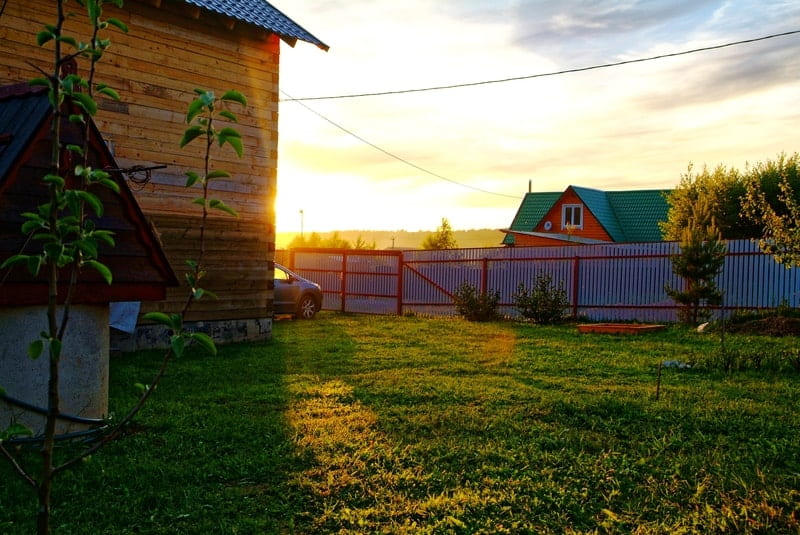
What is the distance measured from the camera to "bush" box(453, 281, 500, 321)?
17.8 metres

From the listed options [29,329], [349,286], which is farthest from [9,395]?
[349,286]

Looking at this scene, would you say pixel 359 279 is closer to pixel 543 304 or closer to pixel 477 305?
pixel 477 305

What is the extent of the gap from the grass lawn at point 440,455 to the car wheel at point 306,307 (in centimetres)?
847

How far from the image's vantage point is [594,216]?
39.7 metres

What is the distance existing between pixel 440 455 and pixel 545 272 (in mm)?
14873

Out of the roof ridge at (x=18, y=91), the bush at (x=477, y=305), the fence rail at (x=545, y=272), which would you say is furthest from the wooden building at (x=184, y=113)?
the fence rail at (x=545, y=272)

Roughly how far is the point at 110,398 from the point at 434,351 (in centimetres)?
560

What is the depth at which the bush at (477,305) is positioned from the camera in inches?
699

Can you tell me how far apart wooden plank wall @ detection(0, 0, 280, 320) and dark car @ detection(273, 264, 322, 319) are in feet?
15.6

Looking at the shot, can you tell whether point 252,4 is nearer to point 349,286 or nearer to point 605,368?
point 605,368

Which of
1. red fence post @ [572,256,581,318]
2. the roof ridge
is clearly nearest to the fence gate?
red fence post @ [572,256,581,318]

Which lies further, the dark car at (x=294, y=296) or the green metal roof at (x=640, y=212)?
the green metal roof at (x=640, y=212)

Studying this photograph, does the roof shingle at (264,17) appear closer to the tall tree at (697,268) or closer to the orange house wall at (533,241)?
the tall tree at (697,268)

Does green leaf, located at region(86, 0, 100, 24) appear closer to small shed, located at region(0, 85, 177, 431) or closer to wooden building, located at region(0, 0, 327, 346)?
small shed, located at region(0, 85, 177, 431)
